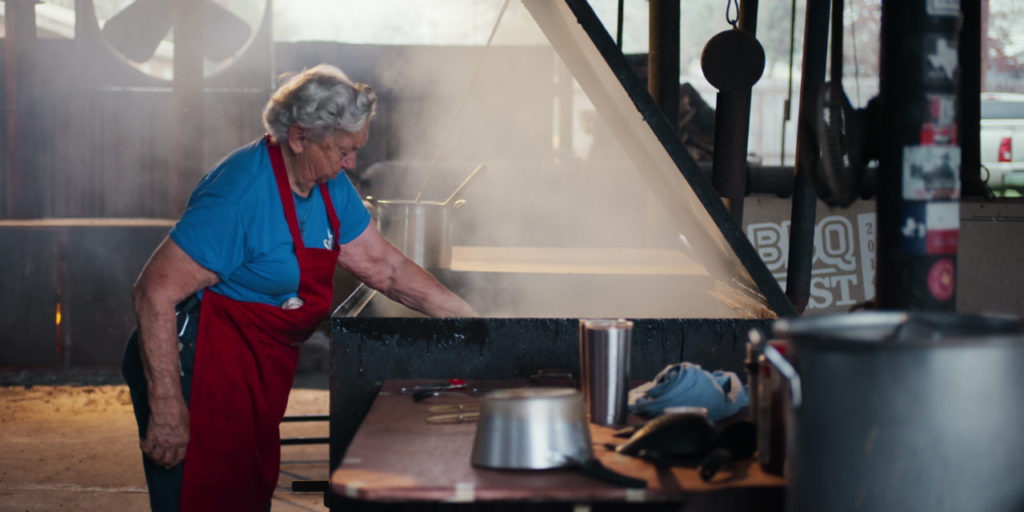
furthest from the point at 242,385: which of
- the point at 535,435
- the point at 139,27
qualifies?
the point at 139,27

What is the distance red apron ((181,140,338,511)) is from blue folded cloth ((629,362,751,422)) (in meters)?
→ 0.99

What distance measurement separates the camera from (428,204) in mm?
3326

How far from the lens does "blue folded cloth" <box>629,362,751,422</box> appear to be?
167 cm

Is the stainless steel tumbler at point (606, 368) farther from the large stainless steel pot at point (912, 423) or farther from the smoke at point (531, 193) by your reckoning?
the smoke at point (531, 193)

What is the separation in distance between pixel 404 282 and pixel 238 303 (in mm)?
598

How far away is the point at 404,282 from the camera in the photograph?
8.71 feet

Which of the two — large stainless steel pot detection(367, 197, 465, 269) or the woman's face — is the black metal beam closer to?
the woman's face

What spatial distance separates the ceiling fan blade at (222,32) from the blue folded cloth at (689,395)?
8028 millimetres

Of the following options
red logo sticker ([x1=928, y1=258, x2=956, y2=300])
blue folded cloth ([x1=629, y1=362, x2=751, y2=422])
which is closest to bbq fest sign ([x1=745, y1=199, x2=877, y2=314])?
blue folded cloth ([x1=629, y1=362, x2=751, y2=422])

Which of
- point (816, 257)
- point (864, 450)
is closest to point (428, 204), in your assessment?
point (864, 450)

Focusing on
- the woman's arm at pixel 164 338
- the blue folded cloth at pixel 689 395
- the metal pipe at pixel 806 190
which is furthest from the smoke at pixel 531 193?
the woman's arm at pixel 164 338

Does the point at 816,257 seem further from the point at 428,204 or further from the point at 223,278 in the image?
the point at 223,278

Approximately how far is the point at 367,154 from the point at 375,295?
662 cm

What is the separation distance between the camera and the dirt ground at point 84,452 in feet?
13.2
